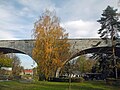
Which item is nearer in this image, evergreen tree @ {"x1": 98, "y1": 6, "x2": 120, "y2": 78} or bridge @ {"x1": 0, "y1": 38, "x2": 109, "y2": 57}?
evergreen tree @ {"x1": 98, "y1": 6, "x2": 120, "y2": 78}

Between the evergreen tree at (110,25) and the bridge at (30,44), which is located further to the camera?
the bridge at (30,44)

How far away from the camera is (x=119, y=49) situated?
56.4 meters

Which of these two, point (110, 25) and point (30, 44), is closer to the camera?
point (110, 25)

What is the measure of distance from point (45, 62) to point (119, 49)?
24.8 metres

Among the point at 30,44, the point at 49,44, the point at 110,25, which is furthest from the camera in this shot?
the point at 30,44

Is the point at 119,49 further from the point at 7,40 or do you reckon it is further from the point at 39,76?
the point at 7,40

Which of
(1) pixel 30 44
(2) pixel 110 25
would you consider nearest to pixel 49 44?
(2) pixel 110 25

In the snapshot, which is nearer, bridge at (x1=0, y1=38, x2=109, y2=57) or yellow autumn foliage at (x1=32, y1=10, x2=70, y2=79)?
yellow autumn foliage at (x1=32, y1=10, x2=70, y2=79)

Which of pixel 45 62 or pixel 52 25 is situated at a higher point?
pixel 52 25

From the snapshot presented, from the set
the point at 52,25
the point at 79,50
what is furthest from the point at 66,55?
the point at 79,50

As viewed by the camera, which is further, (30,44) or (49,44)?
(30,44)

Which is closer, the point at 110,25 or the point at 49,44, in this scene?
the point at 49,44

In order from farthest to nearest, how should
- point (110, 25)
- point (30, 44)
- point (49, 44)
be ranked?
point (30, 44) → point (110, 25) → point (49, 44)

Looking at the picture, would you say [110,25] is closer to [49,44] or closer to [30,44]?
[49,44]
